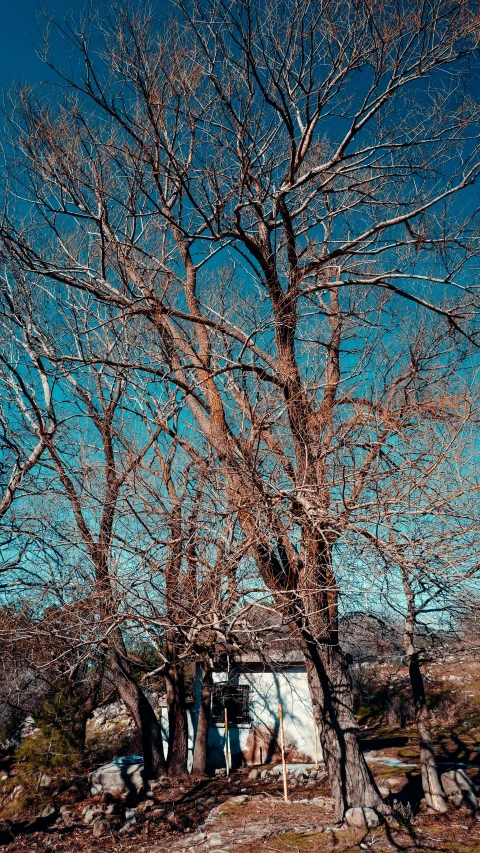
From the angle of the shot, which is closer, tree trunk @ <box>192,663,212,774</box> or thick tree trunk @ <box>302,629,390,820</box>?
thick tree trunk @ <box>302,629,390,820</box>

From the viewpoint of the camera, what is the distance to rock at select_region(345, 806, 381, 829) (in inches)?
274

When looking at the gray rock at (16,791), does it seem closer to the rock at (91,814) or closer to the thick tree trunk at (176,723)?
the rock at (91,814)

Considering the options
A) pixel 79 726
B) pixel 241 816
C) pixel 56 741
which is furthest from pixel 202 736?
pixel 241 816

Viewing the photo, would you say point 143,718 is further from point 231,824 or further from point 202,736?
point 231,824

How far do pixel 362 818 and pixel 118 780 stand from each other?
694cm

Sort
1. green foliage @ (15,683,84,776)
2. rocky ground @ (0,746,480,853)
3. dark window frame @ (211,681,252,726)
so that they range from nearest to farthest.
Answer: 1. rocky ground @ (0,746,480,853)
2. green foliage @ (15,683,84,776)
3. dark window frame @ (211,681,252,726)

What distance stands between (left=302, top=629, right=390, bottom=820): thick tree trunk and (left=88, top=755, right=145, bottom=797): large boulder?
20.3 feet

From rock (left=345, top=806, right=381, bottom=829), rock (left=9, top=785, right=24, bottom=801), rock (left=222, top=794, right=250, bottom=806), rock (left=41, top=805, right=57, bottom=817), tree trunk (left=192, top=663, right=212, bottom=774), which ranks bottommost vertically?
rock (left=222, top=794, right=250, bottom=806)

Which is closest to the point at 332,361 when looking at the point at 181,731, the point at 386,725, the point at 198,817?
the point at 198,817

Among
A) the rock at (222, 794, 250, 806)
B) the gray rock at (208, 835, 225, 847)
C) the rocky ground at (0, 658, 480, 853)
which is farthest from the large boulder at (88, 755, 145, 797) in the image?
the gray rock at (208, 835, 225, 847)

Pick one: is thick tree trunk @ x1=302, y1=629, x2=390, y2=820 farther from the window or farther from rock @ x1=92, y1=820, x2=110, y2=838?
the window

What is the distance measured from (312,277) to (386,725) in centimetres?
1816

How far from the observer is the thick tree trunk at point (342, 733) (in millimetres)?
7168

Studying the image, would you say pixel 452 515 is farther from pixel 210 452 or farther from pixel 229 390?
pixel 229 390
